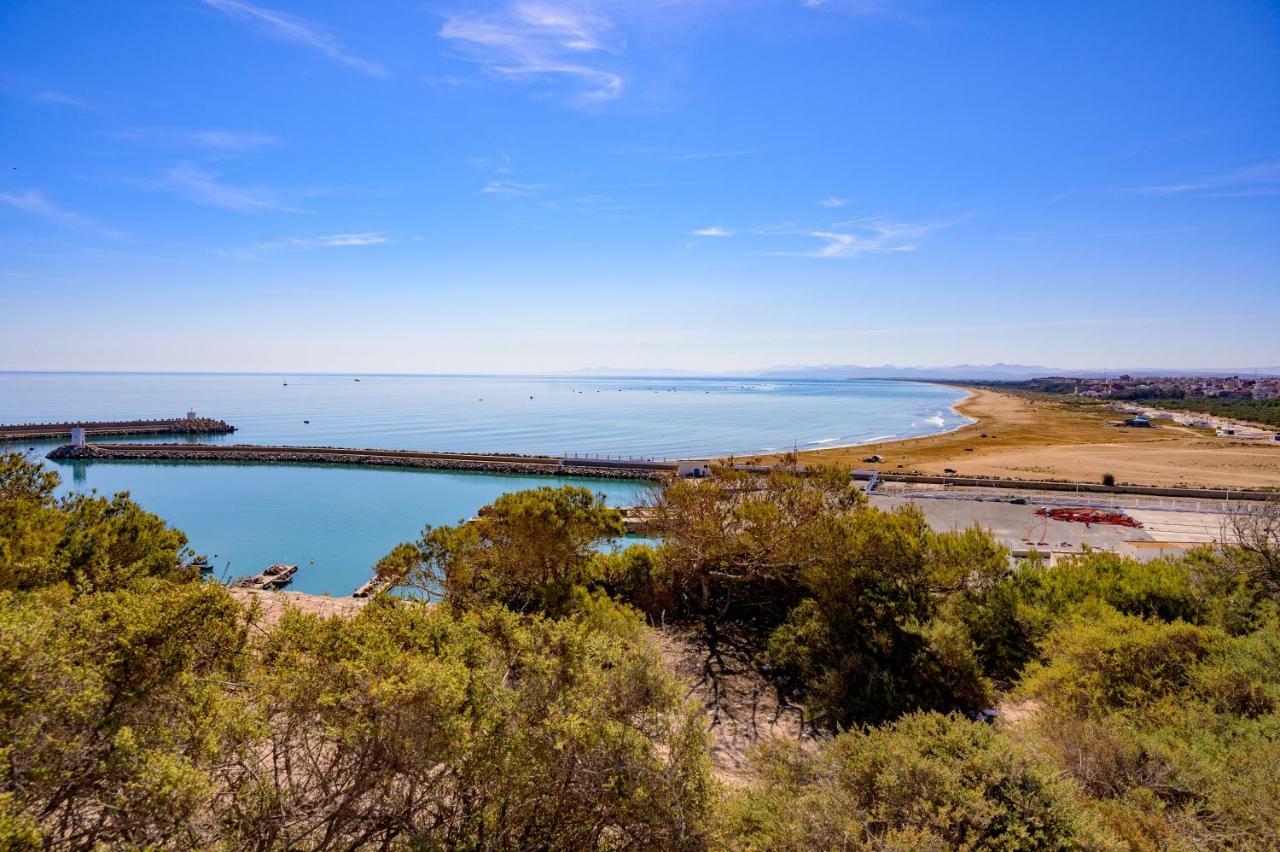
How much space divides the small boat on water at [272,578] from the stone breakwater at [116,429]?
61.1 meters

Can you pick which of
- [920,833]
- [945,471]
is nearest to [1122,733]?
[920,833]

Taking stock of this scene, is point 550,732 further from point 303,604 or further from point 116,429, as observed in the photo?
point 116,429

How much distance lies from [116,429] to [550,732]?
3516 inches

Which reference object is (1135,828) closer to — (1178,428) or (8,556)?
(8,556)

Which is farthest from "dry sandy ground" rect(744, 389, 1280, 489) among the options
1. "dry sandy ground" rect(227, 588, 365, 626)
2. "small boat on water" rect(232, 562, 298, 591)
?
"dry sandy ground" rect(227, 588, 365, 626)

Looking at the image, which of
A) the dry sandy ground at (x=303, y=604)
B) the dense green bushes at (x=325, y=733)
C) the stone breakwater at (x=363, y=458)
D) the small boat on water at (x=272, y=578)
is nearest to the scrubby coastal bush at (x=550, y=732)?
the dense green bushes at (x=325, y=733)

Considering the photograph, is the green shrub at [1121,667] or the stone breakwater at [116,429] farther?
the stone breakwater at [116,429]

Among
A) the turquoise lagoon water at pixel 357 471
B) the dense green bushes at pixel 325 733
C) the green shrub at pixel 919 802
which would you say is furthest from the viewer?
the turquoise lagoon water at pixel 357 471

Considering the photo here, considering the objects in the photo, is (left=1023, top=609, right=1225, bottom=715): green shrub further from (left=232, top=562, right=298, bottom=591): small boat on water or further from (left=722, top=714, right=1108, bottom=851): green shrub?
(left=232, top=562, right=298, bottom=591): small boat on water

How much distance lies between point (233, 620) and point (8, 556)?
625 cm

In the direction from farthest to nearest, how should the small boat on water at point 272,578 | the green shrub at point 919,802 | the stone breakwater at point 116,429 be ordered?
1. the stone breakwater at point 116,429
2. the small boat on water at point 272,578
3. the green shrub at point 919,802

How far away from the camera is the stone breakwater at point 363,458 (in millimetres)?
53125

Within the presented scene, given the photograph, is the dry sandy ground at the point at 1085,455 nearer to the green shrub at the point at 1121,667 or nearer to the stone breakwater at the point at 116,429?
the green shrub at the point at 1121,667

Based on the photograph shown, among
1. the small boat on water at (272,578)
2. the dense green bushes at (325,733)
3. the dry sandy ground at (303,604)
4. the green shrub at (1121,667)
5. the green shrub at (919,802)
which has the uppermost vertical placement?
the dense green bushes at (325,733)
